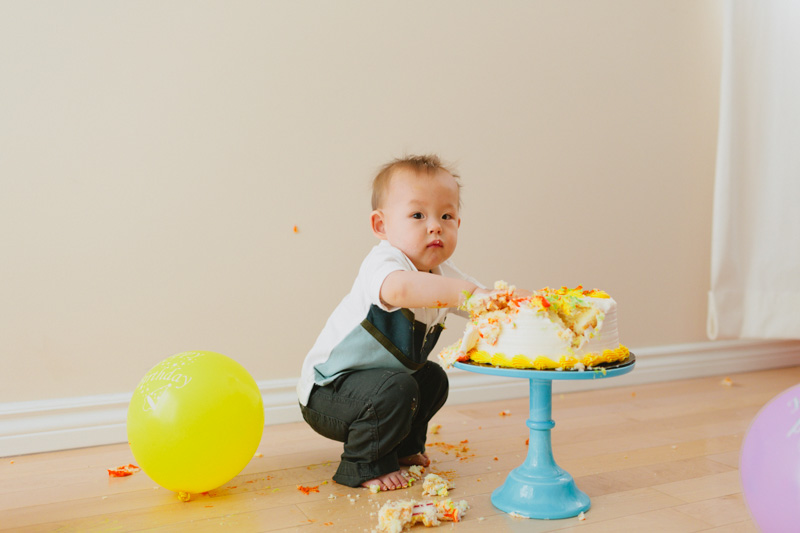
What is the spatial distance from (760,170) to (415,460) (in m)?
1.91

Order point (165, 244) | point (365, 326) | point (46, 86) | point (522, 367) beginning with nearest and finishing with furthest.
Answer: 1. point (522, 367)
2. point (365, 326)
3. point (46, 86)
4. point (165, 244)

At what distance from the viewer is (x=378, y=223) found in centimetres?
171

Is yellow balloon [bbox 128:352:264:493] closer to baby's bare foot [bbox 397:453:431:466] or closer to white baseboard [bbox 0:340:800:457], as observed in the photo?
baby's bare foot [bbox 397:453:431:466]

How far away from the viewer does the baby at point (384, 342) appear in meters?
1.58

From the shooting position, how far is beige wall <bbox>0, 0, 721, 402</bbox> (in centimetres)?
194

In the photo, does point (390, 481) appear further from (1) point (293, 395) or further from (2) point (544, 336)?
(1) point (293, 395)

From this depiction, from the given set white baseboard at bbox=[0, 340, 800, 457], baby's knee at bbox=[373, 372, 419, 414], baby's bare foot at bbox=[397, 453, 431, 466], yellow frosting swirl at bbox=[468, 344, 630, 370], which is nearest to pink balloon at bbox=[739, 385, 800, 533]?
yellow frosting swirl at bbox=[468, 344, 630, 370]

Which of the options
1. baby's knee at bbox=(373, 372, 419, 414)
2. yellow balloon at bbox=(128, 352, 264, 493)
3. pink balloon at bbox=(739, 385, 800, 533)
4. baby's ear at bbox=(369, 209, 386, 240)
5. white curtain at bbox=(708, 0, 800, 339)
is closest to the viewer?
pink balloon at bbox=(739, 385, 800, 533)

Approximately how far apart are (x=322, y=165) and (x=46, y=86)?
0.80 m

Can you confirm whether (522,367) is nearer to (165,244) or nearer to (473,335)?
(473,335)

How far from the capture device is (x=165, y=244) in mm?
2051

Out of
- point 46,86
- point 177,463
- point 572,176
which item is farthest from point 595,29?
point 177,463

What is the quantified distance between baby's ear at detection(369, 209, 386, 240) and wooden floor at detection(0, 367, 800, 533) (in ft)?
1.95

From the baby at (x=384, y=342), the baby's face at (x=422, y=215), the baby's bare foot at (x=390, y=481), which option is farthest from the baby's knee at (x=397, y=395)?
the baby's face at (x=422, y=215)
